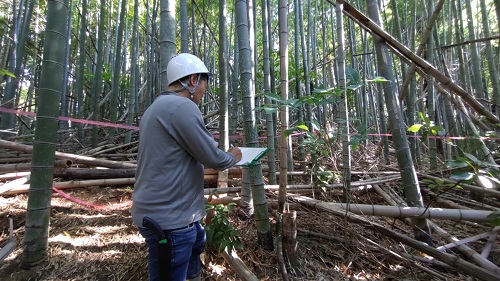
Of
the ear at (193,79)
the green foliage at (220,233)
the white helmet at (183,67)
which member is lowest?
the green foliage at (220,233)

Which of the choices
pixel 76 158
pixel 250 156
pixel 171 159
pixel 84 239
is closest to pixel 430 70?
pixel 250 156

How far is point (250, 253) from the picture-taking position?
76.4 inches

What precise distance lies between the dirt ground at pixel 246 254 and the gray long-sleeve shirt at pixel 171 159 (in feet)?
2.50

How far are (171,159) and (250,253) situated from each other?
109 centimetres

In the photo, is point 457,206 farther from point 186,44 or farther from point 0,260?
point 0,260

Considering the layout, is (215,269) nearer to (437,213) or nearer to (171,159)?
(171,159)

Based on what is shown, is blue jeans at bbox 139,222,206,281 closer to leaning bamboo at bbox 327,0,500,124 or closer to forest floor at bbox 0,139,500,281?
forest floor at bbox 0,139,500,281

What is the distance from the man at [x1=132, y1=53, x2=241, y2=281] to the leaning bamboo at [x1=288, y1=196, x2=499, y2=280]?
1.23m

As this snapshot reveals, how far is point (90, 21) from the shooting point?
9.19 metres

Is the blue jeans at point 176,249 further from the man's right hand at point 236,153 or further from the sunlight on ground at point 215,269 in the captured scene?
the sunlight on ground at point 215,269

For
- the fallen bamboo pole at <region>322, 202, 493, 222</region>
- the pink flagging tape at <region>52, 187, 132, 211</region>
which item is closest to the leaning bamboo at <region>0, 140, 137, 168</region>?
the pink flagging tape at <region>52, 187, 132, 211</region>

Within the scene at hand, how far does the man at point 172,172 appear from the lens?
→ 117 cm

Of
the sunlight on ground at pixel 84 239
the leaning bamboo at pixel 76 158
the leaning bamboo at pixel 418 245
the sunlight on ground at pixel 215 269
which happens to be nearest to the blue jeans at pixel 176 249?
the sunlight on ground at pixel 215 269

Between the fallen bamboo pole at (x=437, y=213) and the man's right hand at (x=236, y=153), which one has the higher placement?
the man's right hand at (x=236, y=153)
